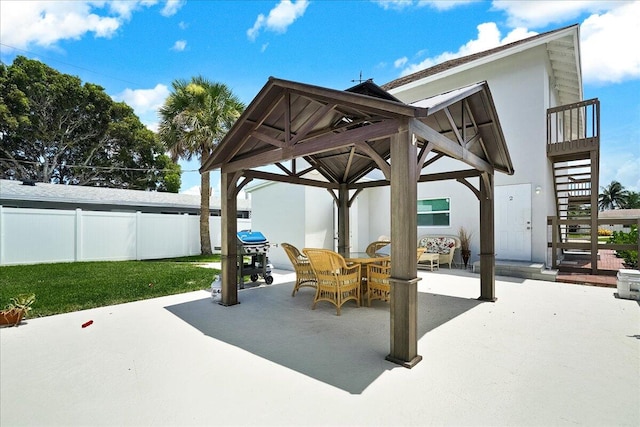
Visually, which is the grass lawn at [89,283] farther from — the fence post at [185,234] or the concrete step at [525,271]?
the concrete step at [525,271]

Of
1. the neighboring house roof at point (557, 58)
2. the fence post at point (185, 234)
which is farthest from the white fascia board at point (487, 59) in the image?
the fence post at point (185, 234)

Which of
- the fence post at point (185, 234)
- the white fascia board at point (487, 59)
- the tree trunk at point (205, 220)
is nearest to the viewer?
the white fascia board at point (487, 59)

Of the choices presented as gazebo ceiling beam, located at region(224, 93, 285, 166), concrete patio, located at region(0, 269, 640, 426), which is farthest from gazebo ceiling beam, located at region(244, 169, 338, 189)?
concrete patio, located at region(0, 269, 640, 426)

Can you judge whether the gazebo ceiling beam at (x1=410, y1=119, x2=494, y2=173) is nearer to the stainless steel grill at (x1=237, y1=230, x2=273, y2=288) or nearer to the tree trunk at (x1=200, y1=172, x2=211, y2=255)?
the stainless steel grill at (x1=237, y1=230, x2=273, y2=288)

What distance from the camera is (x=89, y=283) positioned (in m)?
7.37

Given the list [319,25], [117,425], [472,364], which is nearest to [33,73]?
[319,25]

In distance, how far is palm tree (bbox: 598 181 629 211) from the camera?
47.3m

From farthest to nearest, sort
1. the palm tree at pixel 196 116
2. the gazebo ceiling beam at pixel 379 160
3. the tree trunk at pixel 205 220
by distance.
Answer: the tree trunk at pixel 205 220, the palm tree at pixel 196 116, the gazebo ceiling beam at pixel 379 160

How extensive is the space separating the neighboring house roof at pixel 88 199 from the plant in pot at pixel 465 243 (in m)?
11.7

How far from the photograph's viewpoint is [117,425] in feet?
7.66

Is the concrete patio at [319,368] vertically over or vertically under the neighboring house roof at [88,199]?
under

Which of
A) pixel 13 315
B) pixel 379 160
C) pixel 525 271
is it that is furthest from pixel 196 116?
pixel 525 271

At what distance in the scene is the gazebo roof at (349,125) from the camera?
11.9ft

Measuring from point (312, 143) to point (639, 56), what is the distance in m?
6.29
